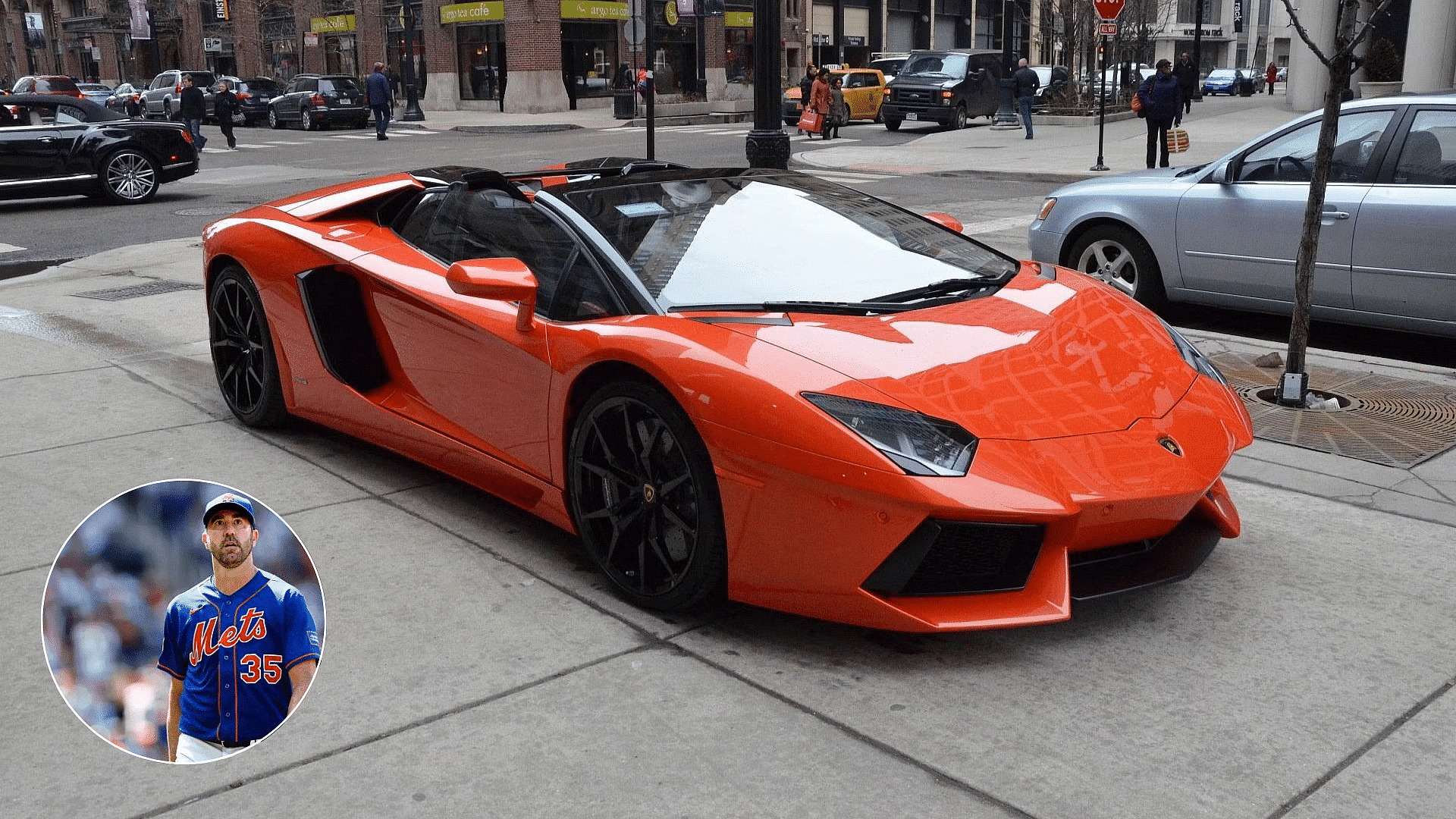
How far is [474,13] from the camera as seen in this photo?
46.1 meters

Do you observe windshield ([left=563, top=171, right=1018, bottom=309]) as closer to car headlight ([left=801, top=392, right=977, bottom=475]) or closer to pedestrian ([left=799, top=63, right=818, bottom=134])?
car headlight ([left=801, top=392, right=977, bottom=475])

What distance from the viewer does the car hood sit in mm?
3375

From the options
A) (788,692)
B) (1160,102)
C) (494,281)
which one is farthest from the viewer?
(1160,102)

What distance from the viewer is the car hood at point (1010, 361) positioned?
3.38 metres

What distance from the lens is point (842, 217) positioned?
457 centimetres

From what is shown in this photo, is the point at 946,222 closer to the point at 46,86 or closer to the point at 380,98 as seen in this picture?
the point at 380,98

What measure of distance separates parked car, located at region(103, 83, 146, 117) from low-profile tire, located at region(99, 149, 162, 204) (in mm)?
22099

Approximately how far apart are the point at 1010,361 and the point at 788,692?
3.70 ft

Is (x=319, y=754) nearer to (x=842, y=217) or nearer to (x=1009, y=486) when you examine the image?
(x=1009, y=486)

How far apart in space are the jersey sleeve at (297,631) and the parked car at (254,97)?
41.2 metres

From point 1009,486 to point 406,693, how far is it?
5.11ft

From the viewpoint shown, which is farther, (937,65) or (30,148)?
(937,65)

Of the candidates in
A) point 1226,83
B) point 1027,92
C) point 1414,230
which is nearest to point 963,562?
point 1414,230

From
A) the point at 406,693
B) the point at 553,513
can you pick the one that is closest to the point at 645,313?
the point at 553,513
